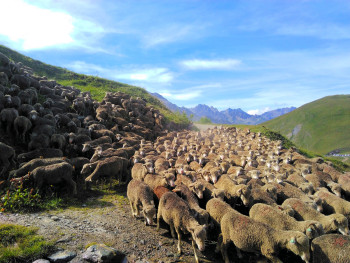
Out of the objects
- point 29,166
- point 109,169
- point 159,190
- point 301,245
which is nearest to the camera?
point 301,245

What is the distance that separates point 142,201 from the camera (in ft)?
29.9

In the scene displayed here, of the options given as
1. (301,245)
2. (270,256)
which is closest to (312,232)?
(301,245)

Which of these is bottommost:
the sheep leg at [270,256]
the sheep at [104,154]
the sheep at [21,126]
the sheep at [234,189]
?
the sheep leg at [270,256]

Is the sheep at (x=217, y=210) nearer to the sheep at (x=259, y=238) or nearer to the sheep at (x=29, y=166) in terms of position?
the sheep at (x=259, y=238)

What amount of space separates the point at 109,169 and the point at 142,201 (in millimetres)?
4133

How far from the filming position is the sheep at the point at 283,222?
6950 mm

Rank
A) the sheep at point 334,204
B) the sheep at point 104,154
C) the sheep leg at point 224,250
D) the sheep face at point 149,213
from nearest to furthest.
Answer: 1. the sheep leg at point 224,250
2. the sheep face at point 149,213
3. the sheep at point 334,204
4. the sheep at point 104,154

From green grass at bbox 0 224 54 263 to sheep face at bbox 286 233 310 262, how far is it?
22.4 ft

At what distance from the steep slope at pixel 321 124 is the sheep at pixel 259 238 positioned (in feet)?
429

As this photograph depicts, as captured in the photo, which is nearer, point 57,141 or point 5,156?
point 5,156

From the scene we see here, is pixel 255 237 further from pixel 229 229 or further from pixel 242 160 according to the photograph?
pixel 242 160

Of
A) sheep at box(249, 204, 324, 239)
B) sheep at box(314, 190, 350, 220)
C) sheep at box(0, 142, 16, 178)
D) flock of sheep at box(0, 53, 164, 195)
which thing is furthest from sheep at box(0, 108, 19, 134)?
sheep at box(314, 190, 350, 220)

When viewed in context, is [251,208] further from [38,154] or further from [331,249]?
[38,154]

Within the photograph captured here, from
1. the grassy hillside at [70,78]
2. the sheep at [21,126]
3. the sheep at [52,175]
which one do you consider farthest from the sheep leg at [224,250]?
the grassy hillside at [70,78]
